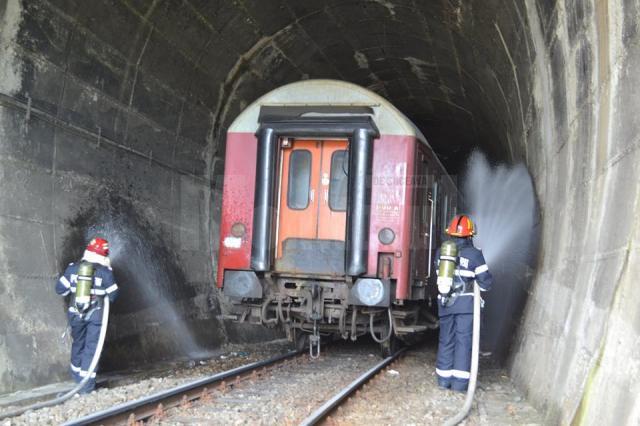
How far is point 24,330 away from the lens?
6.50 meters

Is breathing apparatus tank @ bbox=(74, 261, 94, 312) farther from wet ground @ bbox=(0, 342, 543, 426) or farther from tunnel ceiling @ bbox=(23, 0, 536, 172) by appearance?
tunnel ceiling @ bbox=(23, 0, 536, 172)

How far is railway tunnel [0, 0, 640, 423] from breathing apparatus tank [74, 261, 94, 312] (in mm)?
513

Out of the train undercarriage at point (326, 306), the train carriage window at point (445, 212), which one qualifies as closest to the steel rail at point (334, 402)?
the train undercarriage at point (326, 306)

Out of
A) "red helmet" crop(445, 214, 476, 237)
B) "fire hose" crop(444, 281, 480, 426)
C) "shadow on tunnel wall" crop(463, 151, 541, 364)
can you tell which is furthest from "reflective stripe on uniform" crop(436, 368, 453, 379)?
"red helmet" crop(445, 214, 476, 237)

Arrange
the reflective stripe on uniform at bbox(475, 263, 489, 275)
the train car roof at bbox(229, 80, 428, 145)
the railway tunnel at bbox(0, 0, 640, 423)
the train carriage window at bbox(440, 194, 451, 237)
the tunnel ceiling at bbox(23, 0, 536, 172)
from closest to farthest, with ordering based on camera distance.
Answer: the railway tunnel at bbox(0, 0, 640, 423)
the reflective stripe on uniform at bbox(475, 263, 489, 275)
the tunnel ceiling at bbox(23, 0, 536, 172)
the train car roof at bbox(229, 80, 428, 145)
the train carriage window at bbox(440, 194, 451, 237)

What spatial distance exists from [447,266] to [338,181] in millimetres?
1858

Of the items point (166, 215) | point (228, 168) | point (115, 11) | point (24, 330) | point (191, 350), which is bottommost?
point (191, 350)

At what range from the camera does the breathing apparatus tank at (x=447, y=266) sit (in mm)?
6926

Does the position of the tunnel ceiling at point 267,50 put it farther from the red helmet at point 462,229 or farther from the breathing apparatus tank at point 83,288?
the breathing apparatus tank at point 83,288

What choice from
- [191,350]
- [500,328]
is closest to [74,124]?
[191,350]

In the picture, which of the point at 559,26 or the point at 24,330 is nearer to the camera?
the point at 559,26

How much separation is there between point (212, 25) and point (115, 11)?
1.93 meters

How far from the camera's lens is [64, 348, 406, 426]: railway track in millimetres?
4922

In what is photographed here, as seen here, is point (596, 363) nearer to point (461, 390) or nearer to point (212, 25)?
point (461, 390)
